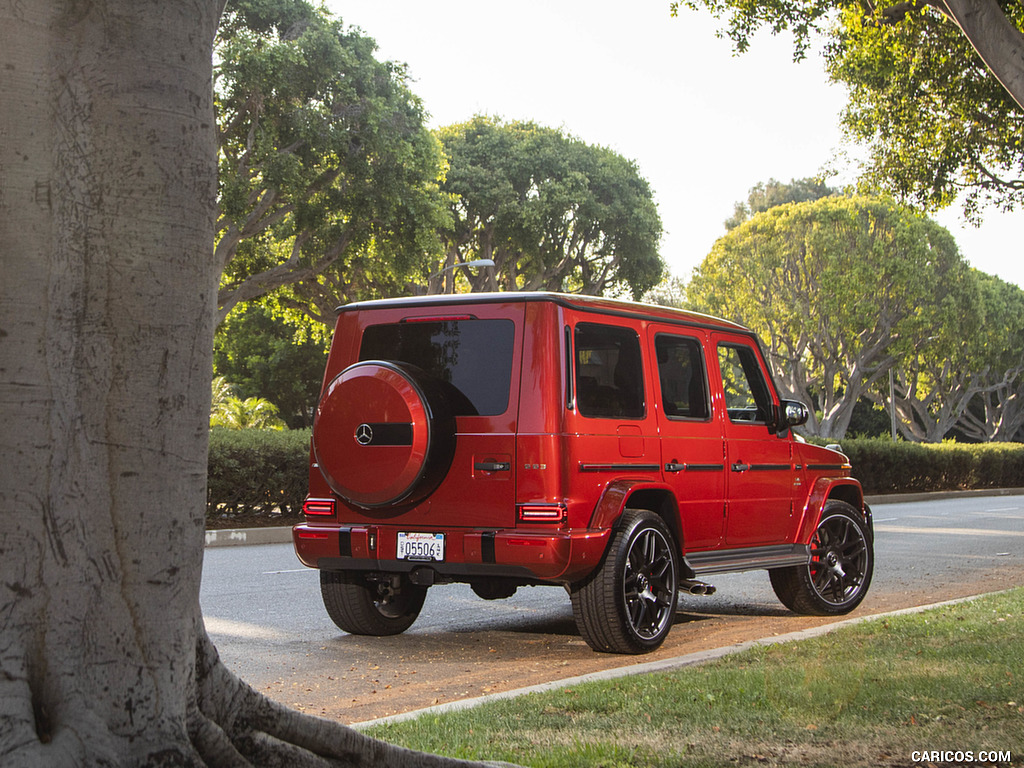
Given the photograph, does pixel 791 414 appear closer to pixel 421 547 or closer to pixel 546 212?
pixel 421 547

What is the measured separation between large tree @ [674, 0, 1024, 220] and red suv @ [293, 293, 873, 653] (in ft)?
24.4

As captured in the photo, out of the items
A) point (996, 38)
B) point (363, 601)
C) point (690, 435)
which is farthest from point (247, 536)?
point (996, 38)

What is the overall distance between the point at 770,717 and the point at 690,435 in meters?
3.51

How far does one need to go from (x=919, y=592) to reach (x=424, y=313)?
21.1 feet

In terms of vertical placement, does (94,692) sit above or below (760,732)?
→ above

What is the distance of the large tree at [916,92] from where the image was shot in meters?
16.5

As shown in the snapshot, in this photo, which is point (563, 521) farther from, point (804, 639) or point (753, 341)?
point (753, 341)

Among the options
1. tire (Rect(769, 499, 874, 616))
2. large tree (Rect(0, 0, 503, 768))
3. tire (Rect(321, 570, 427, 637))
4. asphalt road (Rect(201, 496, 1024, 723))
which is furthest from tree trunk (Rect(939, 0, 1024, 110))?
large tree (Rect(0, 0, 503, 768))

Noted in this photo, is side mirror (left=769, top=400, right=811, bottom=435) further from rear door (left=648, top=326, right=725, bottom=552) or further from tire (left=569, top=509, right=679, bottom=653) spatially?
tire (left=569, top=509, right=679, bottom=653)

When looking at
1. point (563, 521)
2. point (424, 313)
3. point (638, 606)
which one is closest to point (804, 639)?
point (638, 606)

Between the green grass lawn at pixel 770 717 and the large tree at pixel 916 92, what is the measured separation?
364 inches

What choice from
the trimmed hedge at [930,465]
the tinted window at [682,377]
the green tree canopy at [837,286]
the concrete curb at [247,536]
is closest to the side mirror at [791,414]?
the tinted window at [682,377]

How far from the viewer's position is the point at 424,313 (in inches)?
320

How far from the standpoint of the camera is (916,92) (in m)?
18.9
